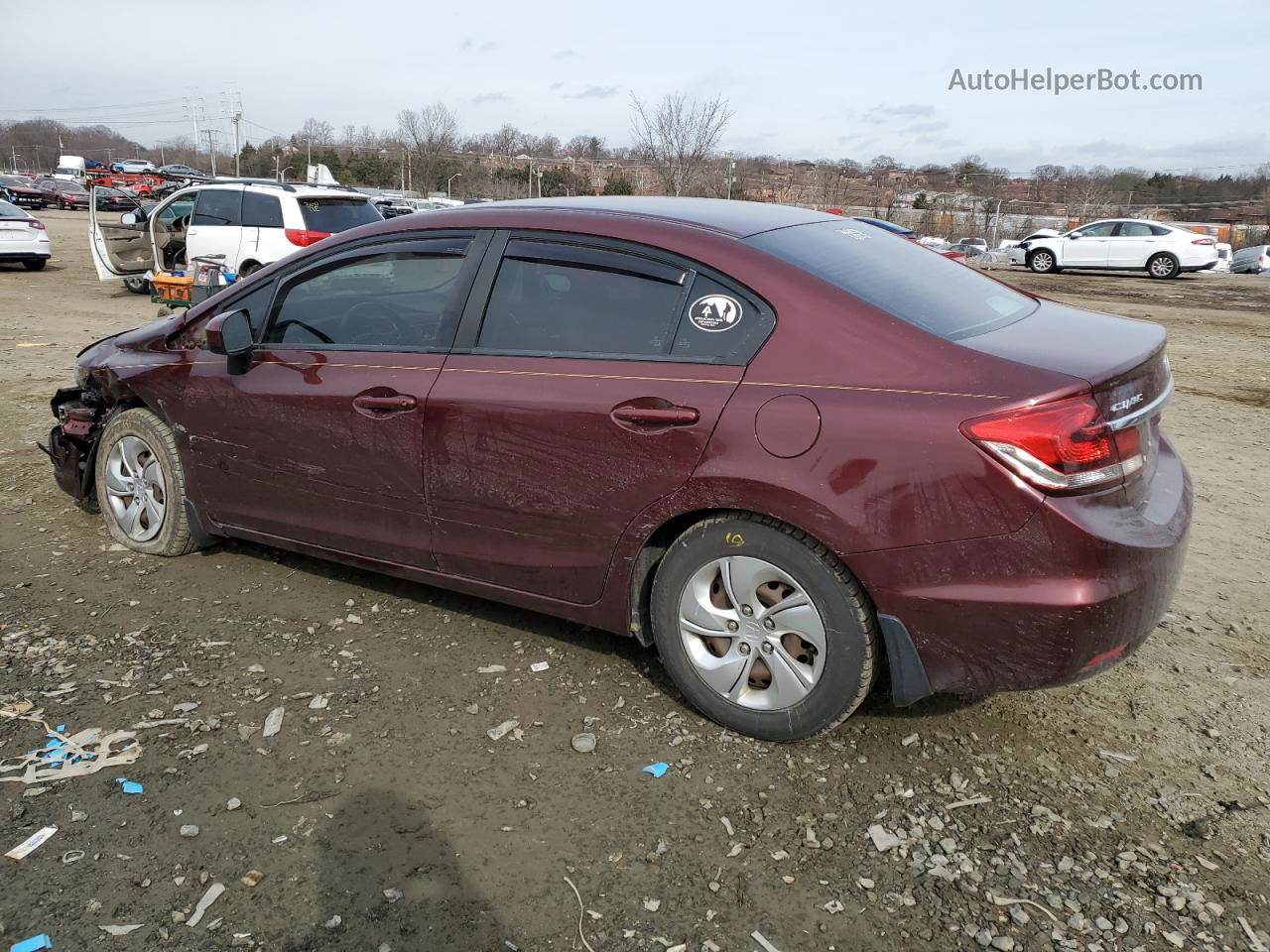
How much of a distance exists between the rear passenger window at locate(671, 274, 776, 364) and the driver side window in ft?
3.16

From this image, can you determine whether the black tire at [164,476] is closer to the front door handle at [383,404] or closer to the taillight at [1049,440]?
the front door handle at [383,404]

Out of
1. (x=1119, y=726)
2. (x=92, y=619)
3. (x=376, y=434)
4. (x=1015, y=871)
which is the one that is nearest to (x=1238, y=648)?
(x=1119, y=726)

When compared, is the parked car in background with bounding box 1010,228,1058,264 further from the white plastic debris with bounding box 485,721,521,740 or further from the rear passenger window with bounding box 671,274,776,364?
the white plastic debris with bounding box 485,721,521,740

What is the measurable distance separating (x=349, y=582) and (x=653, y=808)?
214cm

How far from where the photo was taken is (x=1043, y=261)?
27.1 m

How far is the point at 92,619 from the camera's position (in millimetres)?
3939

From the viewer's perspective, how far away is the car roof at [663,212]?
11.0ft

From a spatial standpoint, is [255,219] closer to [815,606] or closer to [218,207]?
[218,207]

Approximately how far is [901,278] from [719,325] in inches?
27.5

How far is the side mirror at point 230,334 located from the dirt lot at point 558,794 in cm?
108

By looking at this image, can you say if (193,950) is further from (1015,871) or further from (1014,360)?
(1014,360)

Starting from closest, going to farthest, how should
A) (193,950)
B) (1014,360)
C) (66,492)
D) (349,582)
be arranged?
1. (193,950)
2. (1014,360)
3. (349,582)
4. (66,492)

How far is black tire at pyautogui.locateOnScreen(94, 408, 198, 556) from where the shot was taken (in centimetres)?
444

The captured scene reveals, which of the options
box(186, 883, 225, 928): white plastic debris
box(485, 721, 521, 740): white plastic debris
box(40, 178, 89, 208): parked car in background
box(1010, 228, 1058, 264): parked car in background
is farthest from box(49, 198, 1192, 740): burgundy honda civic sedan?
box(40, 178, 89, 208): parked car in background
